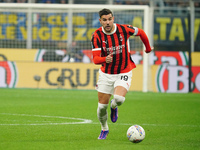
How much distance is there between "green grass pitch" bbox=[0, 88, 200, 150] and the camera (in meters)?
6.71

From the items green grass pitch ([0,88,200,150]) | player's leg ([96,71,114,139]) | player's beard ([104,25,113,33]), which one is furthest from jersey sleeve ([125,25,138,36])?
green grass pitch ([0,88,200,150])

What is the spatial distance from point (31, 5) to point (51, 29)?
347cm

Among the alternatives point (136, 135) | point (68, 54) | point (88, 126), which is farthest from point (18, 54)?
point (136, 135)

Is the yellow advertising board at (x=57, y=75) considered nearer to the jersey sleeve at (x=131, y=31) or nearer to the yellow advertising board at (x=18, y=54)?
Result: the yellow advertising board at (x=18, y=54)

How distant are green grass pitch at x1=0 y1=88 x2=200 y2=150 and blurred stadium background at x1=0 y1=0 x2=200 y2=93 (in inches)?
245

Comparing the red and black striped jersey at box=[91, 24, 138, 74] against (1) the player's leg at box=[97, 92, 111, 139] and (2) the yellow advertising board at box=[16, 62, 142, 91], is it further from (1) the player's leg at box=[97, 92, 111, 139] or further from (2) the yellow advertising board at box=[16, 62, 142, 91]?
(2) the yellow advertising board at box=[16, 62, 142, 91]

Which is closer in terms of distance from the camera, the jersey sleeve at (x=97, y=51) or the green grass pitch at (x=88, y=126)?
the green grass pitch at (x=88, y=126)

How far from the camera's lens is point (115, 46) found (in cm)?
775

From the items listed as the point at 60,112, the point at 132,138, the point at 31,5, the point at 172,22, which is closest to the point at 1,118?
the point at 60,112

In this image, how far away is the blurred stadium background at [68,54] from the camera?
20906 millimetres

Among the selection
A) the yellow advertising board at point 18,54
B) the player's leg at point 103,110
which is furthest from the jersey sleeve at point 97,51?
the yellow advertising board at point 18,54

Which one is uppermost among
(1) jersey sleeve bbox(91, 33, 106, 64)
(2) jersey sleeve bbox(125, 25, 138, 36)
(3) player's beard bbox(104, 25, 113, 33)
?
(3) player's beard bbox(104, 25, 113, 33)

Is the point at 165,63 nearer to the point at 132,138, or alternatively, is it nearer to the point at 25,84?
the point at 25,84

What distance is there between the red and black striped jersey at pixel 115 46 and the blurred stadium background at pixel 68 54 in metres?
11.8
